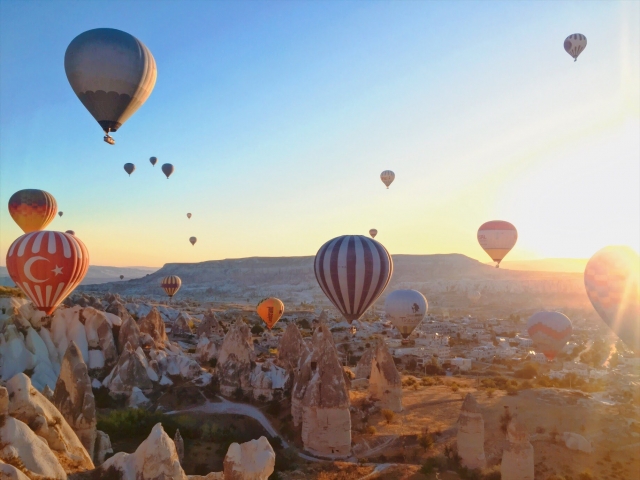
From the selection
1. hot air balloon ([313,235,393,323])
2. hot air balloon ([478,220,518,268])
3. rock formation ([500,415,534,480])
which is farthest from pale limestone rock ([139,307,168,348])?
hot air balloon ([478,220,518,268])

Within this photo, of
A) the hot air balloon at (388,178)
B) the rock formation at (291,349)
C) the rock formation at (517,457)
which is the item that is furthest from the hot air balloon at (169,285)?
the rock formation at (517,457)

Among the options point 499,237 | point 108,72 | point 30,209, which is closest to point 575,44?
point 499,237

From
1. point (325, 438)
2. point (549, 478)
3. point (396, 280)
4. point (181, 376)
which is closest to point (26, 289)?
point (181, 376)

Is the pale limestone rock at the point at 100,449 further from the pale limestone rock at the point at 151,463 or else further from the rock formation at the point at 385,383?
the rock formation at the point at 385,383

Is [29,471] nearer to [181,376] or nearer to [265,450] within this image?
[265,450]

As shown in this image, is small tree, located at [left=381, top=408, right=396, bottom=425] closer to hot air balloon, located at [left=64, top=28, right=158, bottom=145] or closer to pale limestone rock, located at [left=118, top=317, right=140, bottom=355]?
pale limestone rock, located at [left=118, top=317, right=140, bottom=355]
